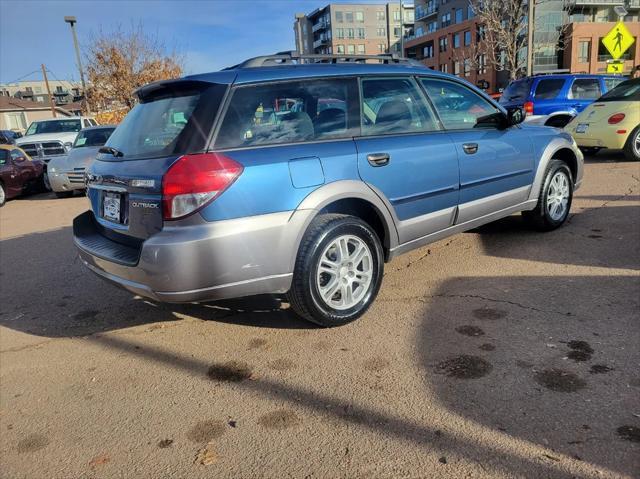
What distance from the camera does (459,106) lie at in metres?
4.41

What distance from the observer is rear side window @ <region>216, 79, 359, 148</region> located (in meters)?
3.09

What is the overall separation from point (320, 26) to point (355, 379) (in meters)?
109

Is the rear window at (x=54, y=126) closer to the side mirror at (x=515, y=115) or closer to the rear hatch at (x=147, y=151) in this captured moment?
the rear hatch at (x=147, y=151)

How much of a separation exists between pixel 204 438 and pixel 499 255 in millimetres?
3375

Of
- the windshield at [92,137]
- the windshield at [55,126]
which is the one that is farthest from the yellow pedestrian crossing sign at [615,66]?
the windshield at [55,126]

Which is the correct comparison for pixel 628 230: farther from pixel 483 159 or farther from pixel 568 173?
pixel 483 159

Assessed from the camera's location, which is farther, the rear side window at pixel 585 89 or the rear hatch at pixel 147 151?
the rear side window at pixel 585 89

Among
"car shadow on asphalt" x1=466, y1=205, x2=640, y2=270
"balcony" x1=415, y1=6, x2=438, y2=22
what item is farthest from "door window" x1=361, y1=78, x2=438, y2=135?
"balcony" x1=415, y1=6, x2=438, y2=22

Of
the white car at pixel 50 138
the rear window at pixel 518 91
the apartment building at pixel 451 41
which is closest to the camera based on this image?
the rear window at pixel 518 91

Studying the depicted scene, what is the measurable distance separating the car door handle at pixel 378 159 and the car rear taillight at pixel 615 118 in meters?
8.00

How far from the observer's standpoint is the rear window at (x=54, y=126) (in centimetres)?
1620

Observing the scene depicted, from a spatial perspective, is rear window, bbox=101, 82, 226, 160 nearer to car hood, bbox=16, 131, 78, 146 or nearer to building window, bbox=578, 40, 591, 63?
car hood, bbox=16, 131, 78, 146

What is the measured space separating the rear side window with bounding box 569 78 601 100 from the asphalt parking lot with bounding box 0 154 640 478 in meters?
9.30

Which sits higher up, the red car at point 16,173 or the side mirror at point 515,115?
the side mirror at point 515,115
